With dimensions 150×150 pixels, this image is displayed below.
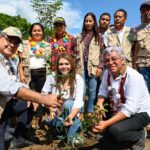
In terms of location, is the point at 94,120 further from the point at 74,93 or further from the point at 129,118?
the point at 74,93

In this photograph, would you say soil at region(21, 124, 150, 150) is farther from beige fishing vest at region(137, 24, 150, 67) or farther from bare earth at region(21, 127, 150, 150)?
beige fishing vest at region(137, 24, 150, 67)

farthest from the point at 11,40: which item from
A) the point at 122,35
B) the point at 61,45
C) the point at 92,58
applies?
the point at 122,35

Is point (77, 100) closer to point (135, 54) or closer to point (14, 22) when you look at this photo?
point (135, 54)

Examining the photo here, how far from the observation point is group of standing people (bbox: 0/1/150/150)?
3.49 meters

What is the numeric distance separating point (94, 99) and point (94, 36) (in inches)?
44.9

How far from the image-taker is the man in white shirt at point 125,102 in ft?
12.7

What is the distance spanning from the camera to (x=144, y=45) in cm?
537

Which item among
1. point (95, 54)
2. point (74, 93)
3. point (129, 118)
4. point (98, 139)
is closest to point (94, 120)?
point (129, 118)

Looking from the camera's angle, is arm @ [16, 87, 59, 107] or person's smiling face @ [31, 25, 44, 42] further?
person's smiling face @ [31, 25, 44, 42]

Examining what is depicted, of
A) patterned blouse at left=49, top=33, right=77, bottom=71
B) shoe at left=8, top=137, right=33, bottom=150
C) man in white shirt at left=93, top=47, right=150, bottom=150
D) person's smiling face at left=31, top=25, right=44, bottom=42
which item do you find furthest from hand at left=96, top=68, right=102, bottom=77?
shoe at left=8, top=137, right=33, bottom=150

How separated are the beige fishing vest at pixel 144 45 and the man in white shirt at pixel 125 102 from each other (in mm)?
1397

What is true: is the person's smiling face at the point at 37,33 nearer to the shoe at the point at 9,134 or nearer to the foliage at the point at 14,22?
the shoe at the point at 9,134

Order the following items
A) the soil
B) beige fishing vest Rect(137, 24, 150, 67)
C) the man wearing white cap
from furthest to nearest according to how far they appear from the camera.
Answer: beige fishing vest Rect(137, 24, 150, 67), the soil, the man wearing white cap

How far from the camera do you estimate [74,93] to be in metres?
4.54
